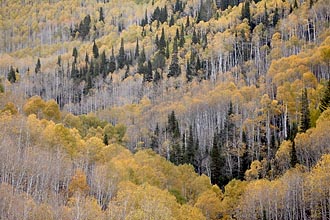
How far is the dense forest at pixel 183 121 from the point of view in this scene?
59219 mm

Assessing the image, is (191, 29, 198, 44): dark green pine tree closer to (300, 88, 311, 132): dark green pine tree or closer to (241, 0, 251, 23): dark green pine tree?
(241, 0, 251, 23): dark green pine tree

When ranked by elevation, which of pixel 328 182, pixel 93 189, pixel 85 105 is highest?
pixel 328 182

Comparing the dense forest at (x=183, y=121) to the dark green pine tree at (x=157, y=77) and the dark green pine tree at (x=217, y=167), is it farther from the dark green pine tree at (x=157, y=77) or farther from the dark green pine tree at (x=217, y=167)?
the dark green pine tree at (x=157, y=77)

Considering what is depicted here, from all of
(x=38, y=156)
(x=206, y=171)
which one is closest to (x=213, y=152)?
(x=206, y=171)

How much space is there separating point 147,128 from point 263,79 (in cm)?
2978

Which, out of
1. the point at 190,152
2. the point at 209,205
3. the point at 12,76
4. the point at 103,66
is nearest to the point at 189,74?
the point at 103,66

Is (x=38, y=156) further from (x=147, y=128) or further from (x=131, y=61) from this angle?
(x=131, y=61)

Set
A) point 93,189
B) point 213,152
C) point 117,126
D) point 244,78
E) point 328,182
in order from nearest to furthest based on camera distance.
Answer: point 328,182
point 93,189
point 213,152
point 117,126
point 244,78

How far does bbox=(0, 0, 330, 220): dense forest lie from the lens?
2331 inches

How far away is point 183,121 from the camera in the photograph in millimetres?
110562

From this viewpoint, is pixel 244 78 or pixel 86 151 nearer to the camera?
pixel 86 151

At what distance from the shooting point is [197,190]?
7775 cm

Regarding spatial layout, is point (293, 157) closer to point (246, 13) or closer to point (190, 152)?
point (190, 152)

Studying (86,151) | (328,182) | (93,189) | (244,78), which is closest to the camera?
(328,182)
